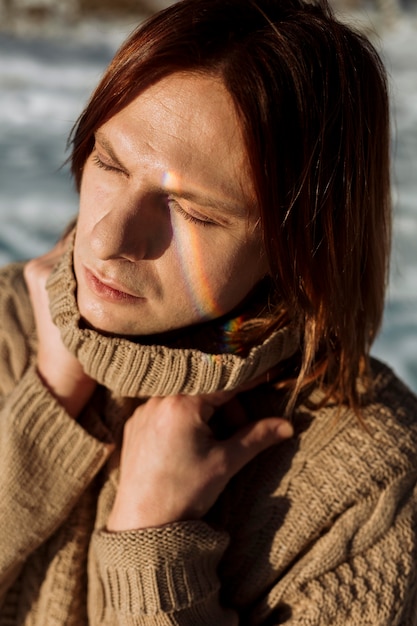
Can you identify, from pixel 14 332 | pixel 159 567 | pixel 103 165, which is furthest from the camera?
pixel 14 332

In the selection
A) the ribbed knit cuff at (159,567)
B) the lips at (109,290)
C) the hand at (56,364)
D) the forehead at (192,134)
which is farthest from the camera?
the hand at (56,364)

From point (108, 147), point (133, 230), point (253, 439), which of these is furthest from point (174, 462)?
point (108, 147)

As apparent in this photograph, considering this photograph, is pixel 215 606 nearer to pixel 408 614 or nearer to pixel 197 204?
pixel 408 614

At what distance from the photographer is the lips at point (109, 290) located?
1.26 meters

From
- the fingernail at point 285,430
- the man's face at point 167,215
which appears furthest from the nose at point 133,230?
the fingernail at point 285,430

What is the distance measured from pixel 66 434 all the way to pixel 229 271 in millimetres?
461

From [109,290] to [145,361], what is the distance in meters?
0.14

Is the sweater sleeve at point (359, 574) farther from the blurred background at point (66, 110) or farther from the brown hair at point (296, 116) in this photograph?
the blurred background at point (66, 110)

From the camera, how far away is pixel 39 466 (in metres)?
1.47

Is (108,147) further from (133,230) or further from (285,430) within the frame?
(285,430)

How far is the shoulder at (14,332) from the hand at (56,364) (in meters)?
0.07

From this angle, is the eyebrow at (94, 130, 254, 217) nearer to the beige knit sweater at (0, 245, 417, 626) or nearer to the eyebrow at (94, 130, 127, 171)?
the eyebrow at (94, 130, 127, 171)

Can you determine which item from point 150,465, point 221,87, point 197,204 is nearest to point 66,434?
point 150,465

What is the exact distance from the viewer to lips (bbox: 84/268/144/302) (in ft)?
4.14
